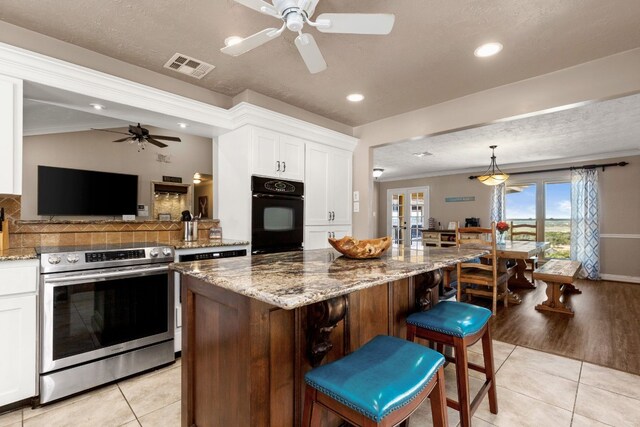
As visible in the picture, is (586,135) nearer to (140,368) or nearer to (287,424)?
(287,424)

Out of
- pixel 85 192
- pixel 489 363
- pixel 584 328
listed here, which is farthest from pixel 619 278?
pixel 85 192

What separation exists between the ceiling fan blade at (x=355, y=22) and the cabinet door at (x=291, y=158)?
179 centimetres

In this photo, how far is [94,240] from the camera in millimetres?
2676

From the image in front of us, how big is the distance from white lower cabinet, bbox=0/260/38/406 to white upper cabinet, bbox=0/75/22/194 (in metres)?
0.58

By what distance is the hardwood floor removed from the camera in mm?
2590

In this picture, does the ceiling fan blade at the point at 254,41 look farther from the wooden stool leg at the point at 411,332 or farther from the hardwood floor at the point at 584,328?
the hardwood floor at the point at 584,328

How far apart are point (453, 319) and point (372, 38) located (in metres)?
1.93

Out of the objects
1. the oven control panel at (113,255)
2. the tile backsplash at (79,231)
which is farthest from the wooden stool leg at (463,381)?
the tile backsplash at (79,231)

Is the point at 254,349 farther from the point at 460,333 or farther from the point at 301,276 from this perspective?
the point at 460,333

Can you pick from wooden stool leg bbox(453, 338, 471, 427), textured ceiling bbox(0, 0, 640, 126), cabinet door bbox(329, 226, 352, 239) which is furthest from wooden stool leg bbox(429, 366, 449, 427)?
cabinet door bbox(329, 226, 352, 239)

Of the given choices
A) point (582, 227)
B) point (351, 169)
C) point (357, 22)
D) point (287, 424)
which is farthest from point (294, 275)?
point (582, 227)

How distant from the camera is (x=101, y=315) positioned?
6.88ft

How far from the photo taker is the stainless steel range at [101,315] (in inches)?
75.4

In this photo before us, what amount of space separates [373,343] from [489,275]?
11.1ft
